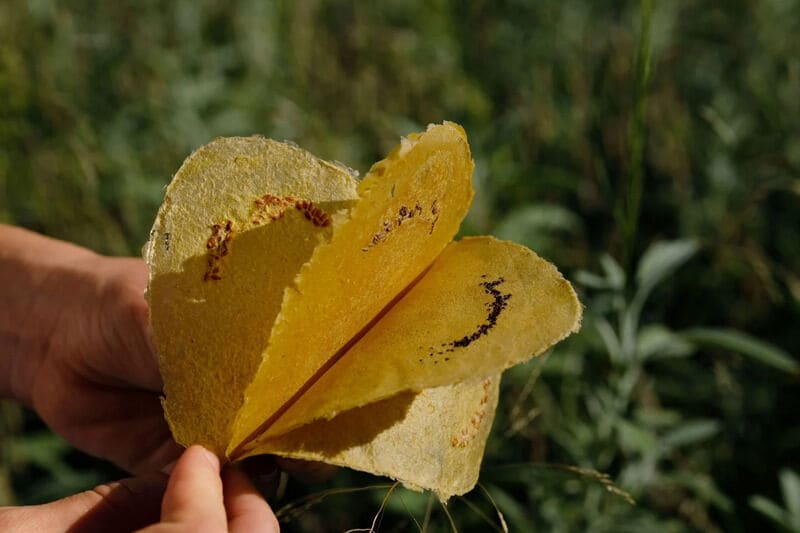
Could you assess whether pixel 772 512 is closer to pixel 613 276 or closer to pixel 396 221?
pixel 613 276

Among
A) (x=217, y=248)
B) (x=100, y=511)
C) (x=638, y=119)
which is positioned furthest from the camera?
(x=638, y=119)

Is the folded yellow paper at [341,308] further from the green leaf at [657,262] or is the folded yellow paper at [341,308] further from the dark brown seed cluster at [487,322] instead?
the green leaf at [657,262]

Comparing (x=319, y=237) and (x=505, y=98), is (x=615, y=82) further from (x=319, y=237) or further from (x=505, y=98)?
(x=319, y=237)

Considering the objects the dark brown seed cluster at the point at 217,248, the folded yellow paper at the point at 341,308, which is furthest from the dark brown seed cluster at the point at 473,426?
the dark brown seed cluster at the point at 217,248

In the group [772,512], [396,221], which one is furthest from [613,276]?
[396,221]

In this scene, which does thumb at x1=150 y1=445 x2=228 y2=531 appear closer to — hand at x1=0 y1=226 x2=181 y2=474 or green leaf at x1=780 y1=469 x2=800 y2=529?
hand at x1=0 y1=226 x2=181 y2=474

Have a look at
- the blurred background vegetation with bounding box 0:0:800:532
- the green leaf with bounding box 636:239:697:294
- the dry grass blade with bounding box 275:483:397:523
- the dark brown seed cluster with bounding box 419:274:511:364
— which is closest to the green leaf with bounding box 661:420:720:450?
the blurred background vegetation with bounding box 0:0:800:532
